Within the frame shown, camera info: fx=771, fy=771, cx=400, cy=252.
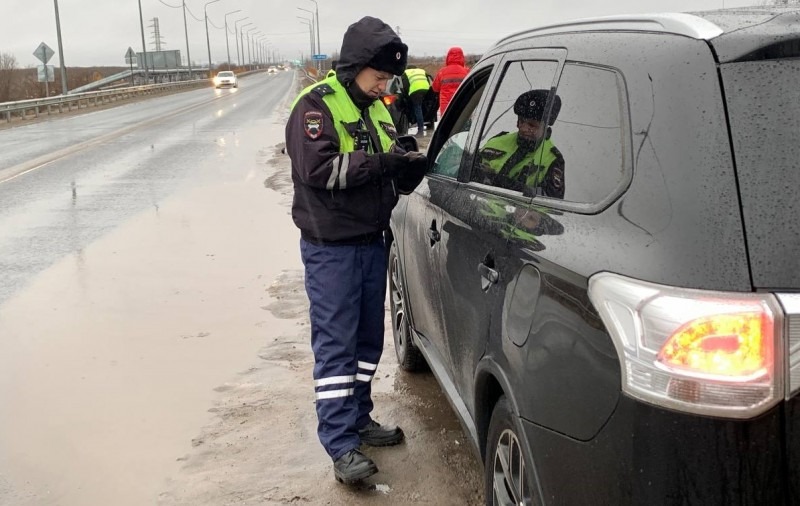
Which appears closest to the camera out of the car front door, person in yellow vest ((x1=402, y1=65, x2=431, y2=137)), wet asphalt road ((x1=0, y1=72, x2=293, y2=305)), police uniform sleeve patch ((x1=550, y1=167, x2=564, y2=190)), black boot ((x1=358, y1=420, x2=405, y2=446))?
police uniform sleeve patch ((x1=550, y1=167, x2=564, y2=190))

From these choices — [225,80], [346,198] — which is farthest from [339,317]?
[225,80]

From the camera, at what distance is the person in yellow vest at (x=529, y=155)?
7.59 feet

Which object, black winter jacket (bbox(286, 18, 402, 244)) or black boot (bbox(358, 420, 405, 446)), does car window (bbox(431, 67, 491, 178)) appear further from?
black boot (bbox(358, 420, 405, 446))

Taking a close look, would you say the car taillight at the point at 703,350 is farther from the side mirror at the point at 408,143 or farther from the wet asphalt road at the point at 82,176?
the wet asphalt road at the point at 82,176

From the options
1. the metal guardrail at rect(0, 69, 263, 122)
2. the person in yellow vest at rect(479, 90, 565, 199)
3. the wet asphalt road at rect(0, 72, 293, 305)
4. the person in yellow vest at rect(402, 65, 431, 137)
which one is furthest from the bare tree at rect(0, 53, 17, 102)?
the person in yellow vest at rect(479, 90, 565, 199)

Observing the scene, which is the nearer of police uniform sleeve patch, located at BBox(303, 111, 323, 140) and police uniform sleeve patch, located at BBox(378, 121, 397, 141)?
police uniform sleeve patch, located at BBox(303, 111, 323, 140)

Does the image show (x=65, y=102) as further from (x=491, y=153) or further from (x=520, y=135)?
(x=520, y=135)

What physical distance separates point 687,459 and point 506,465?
0.91m

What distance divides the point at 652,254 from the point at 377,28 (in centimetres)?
198

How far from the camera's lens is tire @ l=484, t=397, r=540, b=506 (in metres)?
2.24

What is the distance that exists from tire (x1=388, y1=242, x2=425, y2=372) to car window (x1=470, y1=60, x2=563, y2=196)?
1.42m

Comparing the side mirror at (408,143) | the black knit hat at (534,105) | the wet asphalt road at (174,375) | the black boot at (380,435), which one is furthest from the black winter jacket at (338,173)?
the wet asphalt road at (174,375)

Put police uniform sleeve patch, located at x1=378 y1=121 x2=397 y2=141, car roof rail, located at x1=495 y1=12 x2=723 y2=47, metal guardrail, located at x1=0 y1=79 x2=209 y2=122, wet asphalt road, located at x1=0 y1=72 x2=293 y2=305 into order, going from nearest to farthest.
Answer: car roof rail, located at x1=495 y1=12 x2=723 y2=47 < police uniform sleeve patch, located at x1=378 y1=121 x2=397 y2=141 < wet asphalt road, located at x1=0 y1=72 x2=293 y2=305 < metal guardrail, located at x1=0 y1=79 x2=209 y2=122

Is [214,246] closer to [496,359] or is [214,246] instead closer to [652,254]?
[496,359]
